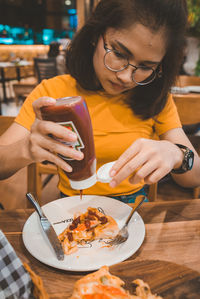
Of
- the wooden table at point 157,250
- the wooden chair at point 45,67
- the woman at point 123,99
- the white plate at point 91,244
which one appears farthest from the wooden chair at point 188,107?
the wooden chair at point 45,67

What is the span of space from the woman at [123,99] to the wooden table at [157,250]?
0.16 metres

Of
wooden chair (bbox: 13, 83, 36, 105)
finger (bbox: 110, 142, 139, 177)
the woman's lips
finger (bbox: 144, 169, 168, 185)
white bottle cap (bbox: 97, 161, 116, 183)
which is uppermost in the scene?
the woman's lips

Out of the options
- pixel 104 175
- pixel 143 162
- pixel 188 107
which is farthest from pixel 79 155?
pixel 188 107

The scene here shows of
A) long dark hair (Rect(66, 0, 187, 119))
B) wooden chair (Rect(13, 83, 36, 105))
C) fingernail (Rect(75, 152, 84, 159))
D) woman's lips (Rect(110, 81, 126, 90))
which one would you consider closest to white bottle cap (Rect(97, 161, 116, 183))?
fingernail (Rect(75, 152, 84, 159))

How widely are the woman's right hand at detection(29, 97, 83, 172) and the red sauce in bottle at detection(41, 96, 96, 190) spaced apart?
0.05 feet

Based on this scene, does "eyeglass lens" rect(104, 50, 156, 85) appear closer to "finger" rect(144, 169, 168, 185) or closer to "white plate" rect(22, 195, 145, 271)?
"finger" rect(144, 169, 168, 185)

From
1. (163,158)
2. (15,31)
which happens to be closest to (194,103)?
(163,158)

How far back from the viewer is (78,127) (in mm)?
643

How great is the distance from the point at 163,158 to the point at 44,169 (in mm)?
1397

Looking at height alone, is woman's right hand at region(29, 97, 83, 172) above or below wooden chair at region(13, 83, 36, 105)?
above

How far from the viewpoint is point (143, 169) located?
2.66ft

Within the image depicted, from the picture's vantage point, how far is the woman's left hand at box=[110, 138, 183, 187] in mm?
Result: 771

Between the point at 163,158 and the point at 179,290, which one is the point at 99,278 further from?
the point at 163,158

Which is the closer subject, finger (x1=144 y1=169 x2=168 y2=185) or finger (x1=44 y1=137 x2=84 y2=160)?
finger (x1=44 y1=137 x2=84 y2=160)
